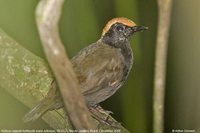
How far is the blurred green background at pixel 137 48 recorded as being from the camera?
7.82 feet

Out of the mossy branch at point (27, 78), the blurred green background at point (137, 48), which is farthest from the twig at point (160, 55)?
the mossy branch at point (27, 78)

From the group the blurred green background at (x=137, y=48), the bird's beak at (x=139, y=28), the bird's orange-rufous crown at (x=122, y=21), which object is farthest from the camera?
the bird's orange-rufous crown at (x=122, y=21)

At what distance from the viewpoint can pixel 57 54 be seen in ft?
4.15

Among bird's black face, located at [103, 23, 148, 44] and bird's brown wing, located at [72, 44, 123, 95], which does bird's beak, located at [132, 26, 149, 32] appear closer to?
bird's black face, located at [103, 23, 148, 44]

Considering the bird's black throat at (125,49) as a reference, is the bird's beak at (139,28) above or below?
above

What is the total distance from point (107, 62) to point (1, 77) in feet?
2.77

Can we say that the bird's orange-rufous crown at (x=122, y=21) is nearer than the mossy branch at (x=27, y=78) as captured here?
No

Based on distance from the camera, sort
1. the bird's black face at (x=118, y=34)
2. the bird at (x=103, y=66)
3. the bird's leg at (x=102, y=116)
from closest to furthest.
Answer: the bird at (x=103, y=66) → the bird's leg at (x=102, y=116) → the bird's black face at (x=118, y=34)

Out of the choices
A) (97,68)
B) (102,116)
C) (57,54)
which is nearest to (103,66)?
(97,68)

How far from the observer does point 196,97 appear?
2.35 meters

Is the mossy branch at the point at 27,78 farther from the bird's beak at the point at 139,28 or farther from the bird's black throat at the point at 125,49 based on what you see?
the bird's beak at the point at 139,28

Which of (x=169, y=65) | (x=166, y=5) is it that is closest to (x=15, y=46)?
(x=169, y=65)

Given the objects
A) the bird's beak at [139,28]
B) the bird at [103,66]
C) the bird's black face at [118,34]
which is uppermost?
the bird's beak at [139,28]

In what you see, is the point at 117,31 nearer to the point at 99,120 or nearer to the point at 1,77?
the point at 99,120
